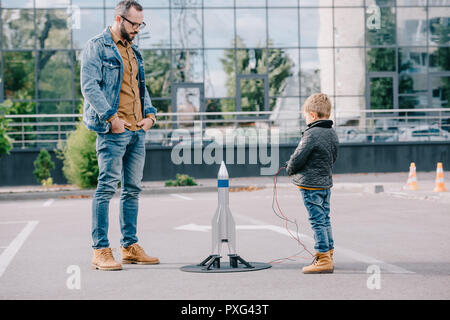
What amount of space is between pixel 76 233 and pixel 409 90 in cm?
2583

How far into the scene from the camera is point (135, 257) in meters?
7.40

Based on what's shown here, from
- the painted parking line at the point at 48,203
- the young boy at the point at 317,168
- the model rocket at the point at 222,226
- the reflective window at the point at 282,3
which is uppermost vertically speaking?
the reflective window at the point at 282,3

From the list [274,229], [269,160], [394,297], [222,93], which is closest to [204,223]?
[274,229]

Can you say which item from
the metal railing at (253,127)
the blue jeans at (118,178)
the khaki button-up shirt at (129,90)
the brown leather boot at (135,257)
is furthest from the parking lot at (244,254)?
the metal railing at (253,127)

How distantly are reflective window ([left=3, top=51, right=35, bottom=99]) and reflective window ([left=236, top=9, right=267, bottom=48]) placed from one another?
28.1 feet

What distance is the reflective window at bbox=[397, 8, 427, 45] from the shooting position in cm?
3431

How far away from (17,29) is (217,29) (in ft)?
26.5

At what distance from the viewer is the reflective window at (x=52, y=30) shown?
32.4m

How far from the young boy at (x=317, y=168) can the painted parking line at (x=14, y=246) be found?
273 cm

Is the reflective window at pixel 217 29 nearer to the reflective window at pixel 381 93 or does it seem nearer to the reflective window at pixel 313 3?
the reflective window at pixel 313 3

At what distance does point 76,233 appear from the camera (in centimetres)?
1053

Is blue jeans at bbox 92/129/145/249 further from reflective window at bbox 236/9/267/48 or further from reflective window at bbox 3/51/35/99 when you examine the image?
reflective window at bbox 236/9/267/48

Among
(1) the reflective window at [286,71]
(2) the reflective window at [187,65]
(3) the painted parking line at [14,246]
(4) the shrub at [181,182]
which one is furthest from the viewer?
(1) the reflective window at [286,71]
